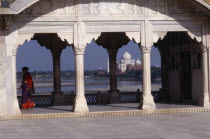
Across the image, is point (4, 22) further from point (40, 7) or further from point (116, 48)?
point (116, 48)

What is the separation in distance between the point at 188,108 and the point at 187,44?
9.45 ft

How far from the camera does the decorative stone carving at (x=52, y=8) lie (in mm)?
13836

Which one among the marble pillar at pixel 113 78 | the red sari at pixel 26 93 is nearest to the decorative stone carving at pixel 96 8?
the red sari at pixel 26 93

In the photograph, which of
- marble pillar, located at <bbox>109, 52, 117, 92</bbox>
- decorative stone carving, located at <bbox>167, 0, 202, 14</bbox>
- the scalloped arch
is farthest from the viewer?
marble pillar, located at <bbox>109, 52, 117, 92</bbox>

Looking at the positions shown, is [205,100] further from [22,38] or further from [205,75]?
[22,38]

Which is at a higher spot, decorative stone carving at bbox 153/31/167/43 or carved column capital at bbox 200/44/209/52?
decorative stone carving at bbox 153/31/167/43

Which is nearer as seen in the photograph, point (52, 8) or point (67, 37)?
point (52, 8)

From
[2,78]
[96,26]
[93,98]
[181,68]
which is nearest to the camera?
[2,78]

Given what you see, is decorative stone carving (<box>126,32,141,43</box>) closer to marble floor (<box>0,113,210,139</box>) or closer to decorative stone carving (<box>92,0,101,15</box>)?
decorative stone carving (<box>92,0,101,15</box>)

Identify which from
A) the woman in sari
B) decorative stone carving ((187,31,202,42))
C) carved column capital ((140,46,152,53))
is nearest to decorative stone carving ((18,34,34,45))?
the woman in sari

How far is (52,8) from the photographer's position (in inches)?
549

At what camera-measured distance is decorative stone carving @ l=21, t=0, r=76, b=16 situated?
13.8 m

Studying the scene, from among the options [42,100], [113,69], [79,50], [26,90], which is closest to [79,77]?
[79,50]

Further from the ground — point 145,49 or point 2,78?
point 145,49
